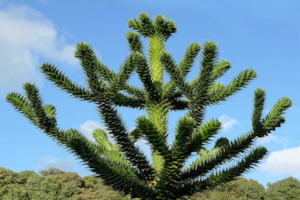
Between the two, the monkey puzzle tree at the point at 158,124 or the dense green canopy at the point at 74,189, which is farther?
the dense green canopy at the point at 74,189

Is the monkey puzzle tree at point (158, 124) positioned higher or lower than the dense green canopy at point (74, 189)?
lower

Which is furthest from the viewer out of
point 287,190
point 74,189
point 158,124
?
point 287,190

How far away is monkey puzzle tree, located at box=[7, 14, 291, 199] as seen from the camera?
5836mm

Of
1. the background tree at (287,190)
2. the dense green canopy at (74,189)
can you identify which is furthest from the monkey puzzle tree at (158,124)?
the background tree at (287,190)

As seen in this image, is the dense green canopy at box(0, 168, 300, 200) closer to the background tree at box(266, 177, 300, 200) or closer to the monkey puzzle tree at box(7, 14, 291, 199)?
the background tree at box(266, 177, 300, 200)

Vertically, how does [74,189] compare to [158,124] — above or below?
above

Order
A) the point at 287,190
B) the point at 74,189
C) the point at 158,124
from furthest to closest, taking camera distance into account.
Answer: the point at 287,190, the point at 74,189, the point at 158,124

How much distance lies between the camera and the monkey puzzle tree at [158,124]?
5.84 m

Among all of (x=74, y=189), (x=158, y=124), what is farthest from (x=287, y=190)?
(x=158, y=124)

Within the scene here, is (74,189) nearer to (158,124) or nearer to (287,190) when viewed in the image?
(287,190)

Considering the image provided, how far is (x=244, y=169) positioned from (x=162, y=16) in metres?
3.66

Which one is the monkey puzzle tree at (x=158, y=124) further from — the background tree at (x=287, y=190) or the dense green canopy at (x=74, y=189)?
the background tree at (x=287, y=190)

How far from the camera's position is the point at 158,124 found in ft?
23.2

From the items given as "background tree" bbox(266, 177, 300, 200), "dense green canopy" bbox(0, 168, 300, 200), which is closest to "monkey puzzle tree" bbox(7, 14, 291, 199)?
"dense green canopy" bbox(0, 168, 300, 200)
